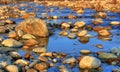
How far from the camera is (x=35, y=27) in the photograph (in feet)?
57.5

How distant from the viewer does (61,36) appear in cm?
1742

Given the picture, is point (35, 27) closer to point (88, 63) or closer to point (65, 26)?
point (65, 26)

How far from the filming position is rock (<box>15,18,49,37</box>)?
17.4 metres

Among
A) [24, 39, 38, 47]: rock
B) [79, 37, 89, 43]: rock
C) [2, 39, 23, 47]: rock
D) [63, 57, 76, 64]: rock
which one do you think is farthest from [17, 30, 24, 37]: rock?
[63, 57, 76, 64]: rock

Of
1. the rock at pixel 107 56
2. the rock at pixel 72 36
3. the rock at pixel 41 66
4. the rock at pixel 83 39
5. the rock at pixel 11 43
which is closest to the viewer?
the rock at pixel 41 66

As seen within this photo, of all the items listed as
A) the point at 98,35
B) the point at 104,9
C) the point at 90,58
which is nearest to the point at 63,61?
the point at 90,58

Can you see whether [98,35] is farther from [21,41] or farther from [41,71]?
[41,71]

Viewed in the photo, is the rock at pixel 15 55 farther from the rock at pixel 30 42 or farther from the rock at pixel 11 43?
the rock at pixel 30 42

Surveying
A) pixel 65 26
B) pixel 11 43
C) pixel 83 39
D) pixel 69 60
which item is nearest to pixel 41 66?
pixel 69 60

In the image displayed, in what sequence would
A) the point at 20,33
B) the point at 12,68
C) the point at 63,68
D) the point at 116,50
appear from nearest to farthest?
the point at 12,68, the point at 63,68, the point at 116,50, the point at 20,33

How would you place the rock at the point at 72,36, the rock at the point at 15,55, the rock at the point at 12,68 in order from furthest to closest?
the rock at the point at 72,36, the rock at the point at 15,55, the rock at the point at 12,68

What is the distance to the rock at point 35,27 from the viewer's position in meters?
17.4

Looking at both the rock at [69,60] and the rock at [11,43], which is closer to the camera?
the rock at [69,60]

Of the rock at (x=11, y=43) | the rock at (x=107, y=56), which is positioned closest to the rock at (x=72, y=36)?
the rock at (x=11, y=43)
